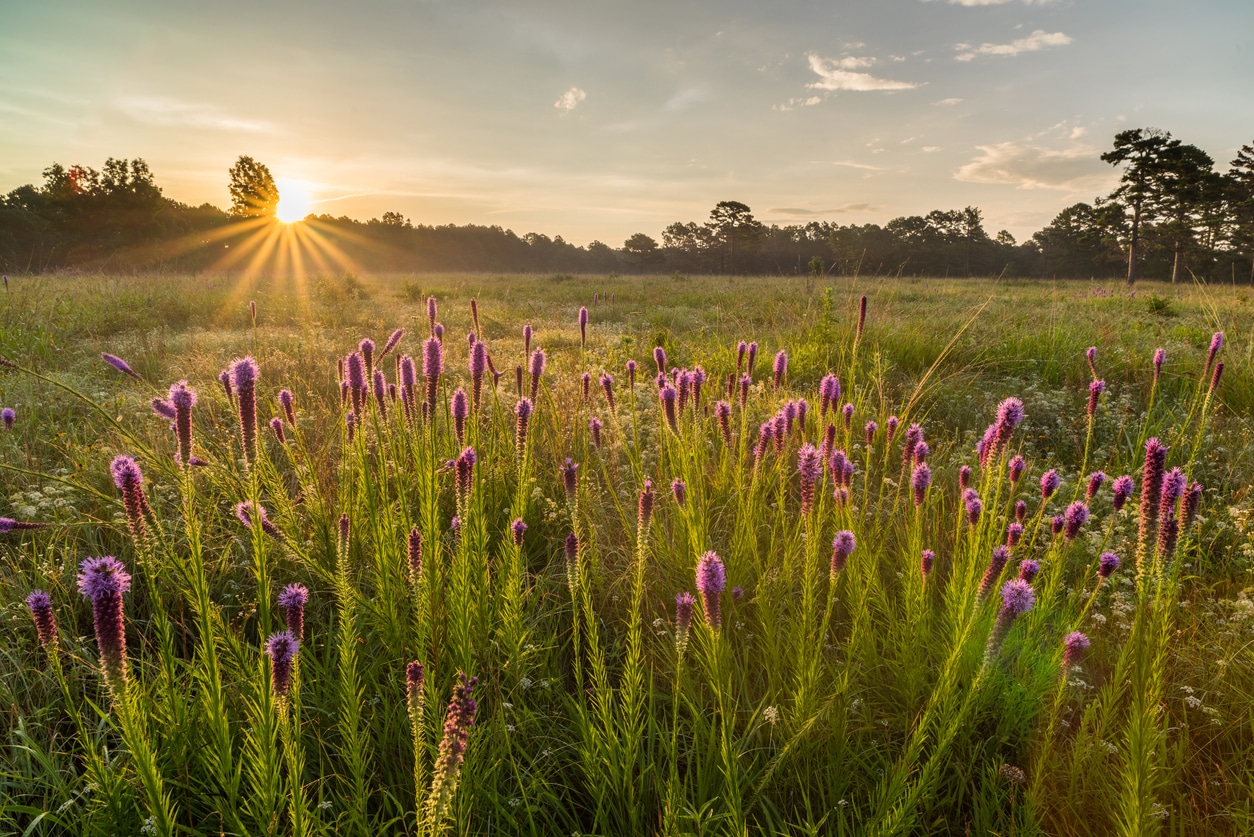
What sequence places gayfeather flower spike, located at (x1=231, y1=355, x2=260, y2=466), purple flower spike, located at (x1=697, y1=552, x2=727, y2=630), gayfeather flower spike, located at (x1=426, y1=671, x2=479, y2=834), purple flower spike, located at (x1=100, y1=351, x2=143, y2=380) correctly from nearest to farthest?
gayfeather flower spike, located at (x1=426, y1=671, x2=479, y2=834)
purple flower spike, located at (x1=697, y1=552, x2=727, y2=630)
gayfeather flower spike, located at (x1=231, y1=355, x2=260, y2=466)
purple flower spike, located at (x1=100, y1=351, x2=143, y2=380)

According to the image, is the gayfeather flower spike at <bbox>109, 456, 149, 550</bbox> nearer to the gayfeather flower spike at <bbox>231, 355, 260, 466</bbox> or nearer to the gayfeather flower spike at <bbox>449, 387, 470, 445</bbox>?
the gayfeather flower spike at <bbox>231, 355, 260, 466</bbox>

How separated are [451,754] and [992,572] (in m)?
1.38

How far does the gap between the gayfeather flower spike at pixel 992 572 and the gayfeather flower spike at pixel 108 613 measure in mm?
1819

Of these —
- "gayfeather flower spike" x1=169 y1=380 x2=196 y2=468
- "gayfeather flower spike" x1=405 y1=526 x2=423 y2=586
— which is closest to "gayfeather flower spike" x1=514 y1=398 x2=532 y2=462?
"gayfeather flower spike" x1=405 y1=526 x2=423 y2=586

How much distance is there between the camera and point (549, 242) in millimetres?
88938

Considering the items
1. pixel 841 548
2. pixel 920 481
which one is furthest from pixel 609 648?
pixel 920 481

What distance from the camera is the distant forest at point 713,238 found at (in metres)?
37.3

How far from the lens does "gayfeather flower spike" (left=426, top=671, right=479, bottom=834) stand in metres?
0.90

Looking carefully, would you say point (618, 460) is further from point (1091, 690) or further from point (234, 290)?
point (234, 290)

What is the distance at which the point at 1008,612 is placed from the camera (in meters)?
1.37

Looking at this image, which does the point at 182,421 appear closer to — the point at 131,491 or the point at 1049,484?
the point at 131,491

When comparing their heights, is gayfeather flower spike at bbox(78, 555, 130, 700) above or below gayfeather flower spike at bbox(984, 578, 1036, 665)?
above

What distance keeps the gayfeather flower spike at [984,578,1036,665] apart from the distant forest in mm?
17925

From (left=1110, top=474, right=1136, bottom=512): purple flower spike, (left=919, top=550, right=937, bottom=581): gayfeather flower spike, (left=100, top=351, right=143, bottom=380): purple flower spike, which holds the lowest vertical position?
(left=919, top=550, right=937, bottom=581): gayfeather flower spike
